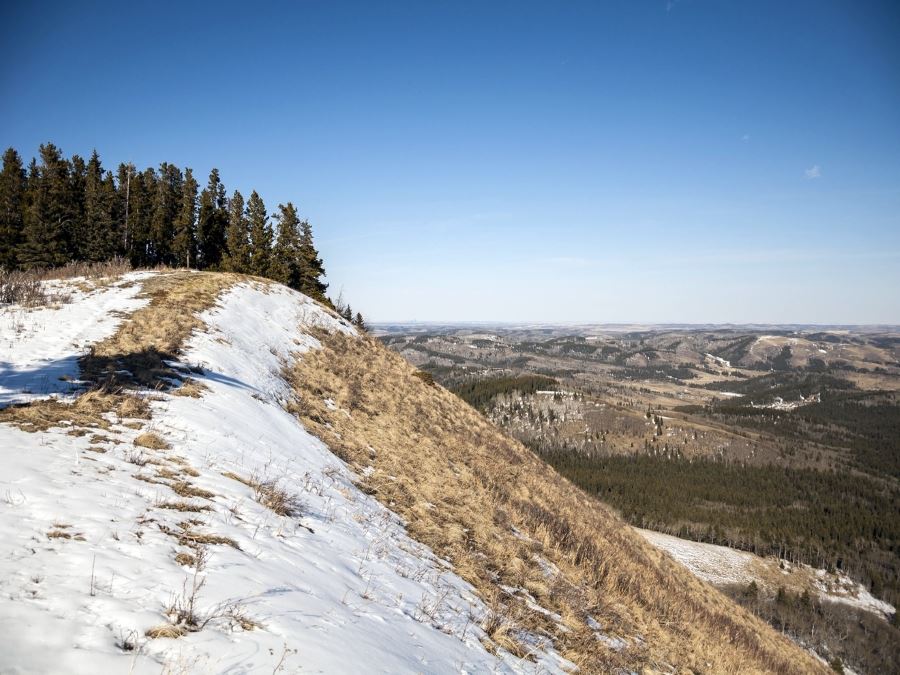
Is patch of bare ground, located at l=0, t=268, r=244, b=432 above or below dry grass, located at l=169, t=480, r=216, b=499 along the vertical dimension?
above

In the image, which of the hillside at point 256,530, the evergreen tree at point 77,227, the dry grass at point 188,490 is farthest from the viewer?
the evergreen tree at point 77,227

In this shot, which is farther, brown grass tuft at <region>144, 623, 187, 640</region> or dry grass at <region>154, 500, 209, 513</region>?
dry grass at <region>154, 500, 209, 513</region>

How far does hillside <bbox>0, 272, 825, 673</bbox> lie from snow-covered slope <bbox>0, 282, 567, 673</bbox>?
30 mm

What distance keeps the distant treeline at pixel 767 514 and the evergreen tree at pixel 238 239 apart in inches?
5195

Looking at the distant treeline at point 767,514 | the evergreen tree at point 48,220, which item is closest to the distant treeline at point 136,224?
the evergreen tree at point 48,220

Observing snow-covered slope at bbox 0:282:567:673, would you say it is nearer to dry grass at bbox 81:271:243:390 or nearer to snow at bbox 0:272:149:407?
snow at bbox 0:272:149:407

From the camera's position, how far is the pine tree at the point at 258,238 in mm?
54625

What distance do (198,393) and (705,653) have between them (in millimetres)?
14343

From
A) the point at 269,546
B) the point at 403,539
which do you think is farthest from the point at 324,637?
the point at 403,539

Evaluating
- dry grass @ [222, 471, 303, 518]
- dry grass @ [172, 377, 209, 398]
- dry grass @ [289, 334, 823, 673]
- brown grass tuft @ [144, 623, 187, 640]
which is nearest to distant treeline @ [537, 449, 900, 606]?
dry grass @ [289, 334, 823, 673]

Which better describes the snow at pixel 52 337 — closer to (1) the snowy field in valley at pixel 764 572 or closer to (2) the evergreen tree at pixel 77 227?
(2) the evergreen tree at pixel 77 227

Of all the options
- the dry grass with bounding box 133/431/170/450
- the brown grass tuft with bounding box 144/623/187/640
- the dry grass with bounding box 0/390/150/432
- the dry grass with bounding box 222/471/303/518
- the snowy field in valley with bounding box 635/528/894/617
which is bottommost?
the snowy field in valley with bounding box 635/528/894/617

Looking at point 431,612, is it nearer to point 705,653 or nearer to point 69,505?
point 69,505

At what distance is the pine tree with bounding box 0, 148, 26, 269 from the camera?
4656cm
